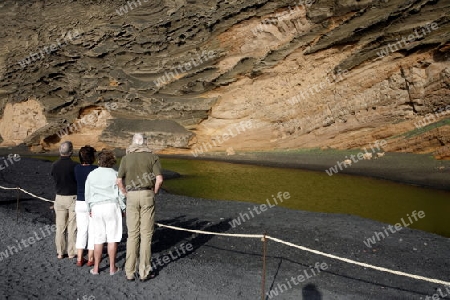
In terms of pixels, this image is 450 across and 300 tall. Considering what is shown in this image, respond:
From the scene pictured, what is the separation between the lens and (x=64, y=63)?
143 ft

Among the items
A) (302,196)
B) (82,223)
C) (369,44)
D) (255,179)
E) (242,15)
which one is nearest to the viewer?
(82,223)

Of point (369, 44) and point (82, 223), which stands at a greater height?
point (369, 44)

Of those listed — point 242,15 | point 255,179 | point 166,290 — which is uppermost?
point 242,15

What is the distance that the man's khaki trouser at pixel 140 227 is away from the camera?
5.86 meters

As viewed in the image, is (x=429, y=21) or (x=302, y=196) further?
(x=429, y=21)

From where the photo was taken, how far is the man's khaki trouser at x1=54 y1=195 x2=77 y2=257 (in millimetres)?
6891

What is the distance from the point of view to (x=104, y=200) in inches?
240

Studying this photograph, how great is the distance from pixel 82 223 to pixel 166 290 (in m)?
2.12

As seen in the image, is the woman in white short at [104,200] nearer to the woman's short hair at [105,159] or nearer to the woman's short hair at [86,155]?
the woman's short hair at [105,159]

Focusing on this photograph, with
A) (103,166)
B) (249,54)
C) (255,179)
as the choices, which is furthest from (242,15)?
(103,166)

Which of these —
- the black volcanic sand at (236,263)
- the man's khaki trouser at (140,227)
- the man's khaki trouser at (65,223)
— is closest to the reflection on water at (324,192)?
the black volcanic sand at (236,263)

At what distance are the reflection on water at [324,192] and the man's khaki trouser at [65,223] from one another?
10273mm

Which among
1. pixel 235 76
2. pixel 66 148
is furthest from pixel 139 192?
pixel 235 76

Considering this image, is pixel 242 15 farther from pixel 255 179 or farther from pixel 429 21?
pixel 255 179
